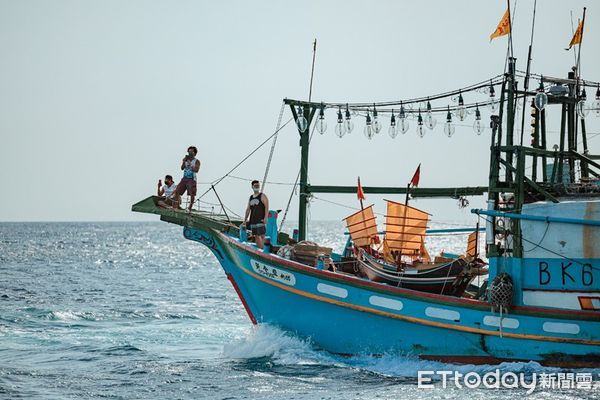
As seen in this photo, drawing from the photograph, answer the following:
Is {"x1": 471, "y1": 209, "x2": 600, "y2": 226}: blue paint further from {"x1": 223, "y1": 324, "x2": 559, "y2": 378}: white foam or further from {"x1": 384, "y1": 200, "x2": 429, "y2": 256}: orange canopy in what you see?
{"x1": 223, "y1": 324, "x2": 559, "y2": 378}: white foam

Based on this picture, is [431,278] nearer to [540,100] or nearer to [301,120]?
[540,100]

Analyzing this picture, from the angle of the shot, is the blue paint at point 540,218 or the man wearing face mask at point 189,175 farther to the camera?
the man wearing face mask at point 189,175

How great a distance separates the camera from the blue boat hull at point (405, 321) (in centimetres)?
1923

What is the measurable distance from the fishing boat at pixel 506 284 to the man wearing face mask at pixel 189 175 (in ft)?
8.49

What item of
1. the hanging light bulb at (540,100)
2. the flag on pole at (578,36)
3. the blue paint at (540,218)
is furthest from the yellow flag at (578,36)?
the blue paint at (540,218)

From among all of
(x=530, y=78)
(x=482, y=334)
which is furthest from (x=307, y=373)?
(x=530, y=78)

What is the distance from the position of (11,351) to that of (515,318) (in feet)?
43.0

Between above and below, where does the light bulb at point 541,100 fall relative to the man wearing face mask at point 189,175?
above

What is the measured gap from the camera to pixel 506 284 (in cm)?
A: 1955

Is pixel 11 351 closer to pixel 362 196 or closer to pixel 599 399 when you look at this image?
pixel 362 196

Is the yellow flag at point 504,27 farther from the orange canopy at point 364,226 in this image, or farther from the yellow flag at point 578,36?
the orange canopy at point 364,226

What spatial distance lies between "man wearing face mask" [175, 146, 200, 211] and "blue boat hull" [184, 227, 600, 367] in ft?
8.72
